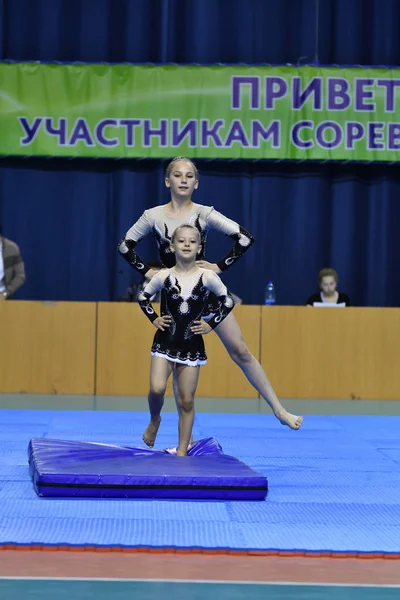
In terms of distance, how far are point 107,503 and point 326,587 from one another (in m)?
1.43

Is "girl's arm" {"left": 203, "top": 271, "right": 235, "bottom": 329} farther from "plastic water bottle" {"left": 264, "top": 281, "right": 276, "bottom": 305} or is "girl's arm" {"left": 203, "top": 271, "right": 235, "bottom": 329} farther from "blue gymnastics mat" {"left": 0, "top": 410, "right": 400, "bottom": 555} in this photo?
"plastic water bottle" {"left": 264, "top": 281, "right": 276, "bottom": 305}

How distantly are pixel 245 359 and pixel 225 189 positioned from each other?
691 centimetres

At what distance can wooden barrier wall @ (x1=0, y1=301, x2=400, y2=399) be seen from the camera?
31.1 ft

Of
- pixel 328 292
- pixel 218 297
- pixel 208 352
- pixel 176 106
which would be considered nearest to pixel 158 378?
pixel 218 297

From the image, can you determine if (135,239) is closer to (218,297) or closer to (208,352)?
(218,297)

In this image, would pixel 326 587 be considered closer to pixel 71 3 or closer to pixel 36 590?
pixel 36 590

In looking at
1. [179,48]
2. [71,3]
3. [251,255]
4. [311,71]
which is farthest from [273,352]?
[71,3]

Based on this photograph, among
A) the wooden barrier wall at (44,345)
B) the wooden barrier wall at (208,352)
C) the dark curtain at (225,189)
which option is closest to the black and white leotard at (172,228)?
the wooden barrier wall at (208,352)

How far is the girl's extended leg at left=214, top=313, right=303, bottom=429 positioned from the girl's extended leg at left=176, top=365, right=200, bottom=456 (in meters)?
0.27

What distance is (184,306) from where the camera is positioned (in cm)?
500

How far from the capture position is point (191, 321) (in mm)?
5027

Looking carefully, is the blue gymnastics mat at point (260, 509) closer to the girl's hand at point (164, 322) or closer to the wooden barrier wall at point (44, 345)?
the girl's hand at point (164, 322)

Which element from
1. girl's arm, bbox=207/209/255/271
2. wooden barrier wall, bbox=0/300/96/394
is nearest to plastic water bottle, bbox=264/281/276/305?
wooden barrier wall, bbox=0/300/96/394

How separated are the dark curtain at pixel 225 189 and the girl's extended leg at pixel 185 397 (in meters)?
6.96
